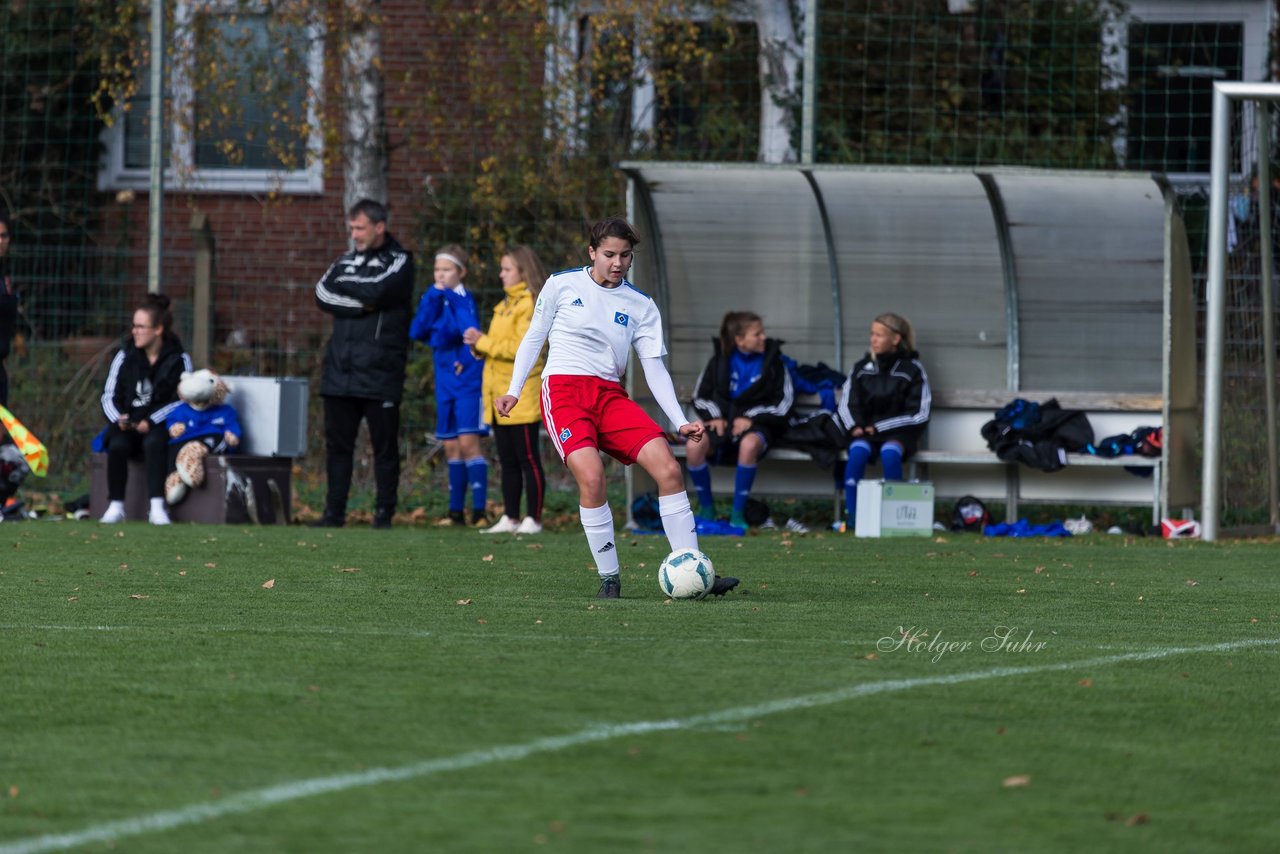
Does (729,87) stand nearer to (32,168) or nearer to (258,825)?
(32,168)

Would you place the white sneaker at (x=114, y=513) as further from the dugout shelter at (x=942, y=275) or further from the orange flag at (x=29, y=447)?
the dugout shelter at (x=942, y=275)

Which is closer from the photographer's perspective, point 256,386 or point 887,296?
point 256,386

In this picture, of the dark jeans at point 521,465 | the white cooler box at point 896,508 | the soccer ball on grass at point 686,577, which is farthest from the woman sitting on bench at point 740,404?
the soccer ball on grass at point 686,577

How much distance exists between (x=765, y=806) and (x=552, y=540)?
7472mm

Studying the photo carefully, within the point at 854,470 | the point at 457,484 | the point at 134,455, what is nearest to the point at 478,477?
the point at 457,484

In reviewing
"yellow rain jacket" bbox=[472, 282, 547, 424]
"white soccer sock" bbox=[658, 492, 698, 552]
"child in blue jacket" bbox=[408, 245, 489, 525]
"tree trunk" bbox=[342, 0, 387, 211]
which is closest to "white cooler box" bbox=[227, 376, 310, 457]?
"child in blue jacket" bbox=[408, 245, 489, 525]

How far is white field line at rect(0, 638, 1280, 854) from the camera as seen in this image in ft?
11.8

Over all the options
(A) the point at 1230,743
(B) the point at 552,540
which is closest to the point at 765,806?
(A) the point at 1230,743

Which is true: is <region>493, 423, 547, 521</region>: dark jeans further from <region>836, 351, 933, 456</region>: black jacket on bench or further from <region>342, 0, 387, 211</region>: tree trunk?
<region>342, 0, 387, 211</region>: tree trunk

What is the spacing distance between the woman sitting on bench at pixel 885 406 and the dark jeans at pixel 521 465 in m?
2.38

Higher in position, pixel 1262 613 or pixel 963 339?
pixel 963 339

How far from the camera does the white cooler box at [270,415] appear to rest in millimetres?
13172

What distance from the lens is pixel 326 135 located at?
15969 mm

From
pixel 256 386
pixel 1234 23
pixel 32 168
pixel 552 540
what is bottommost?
pixel 552 540
